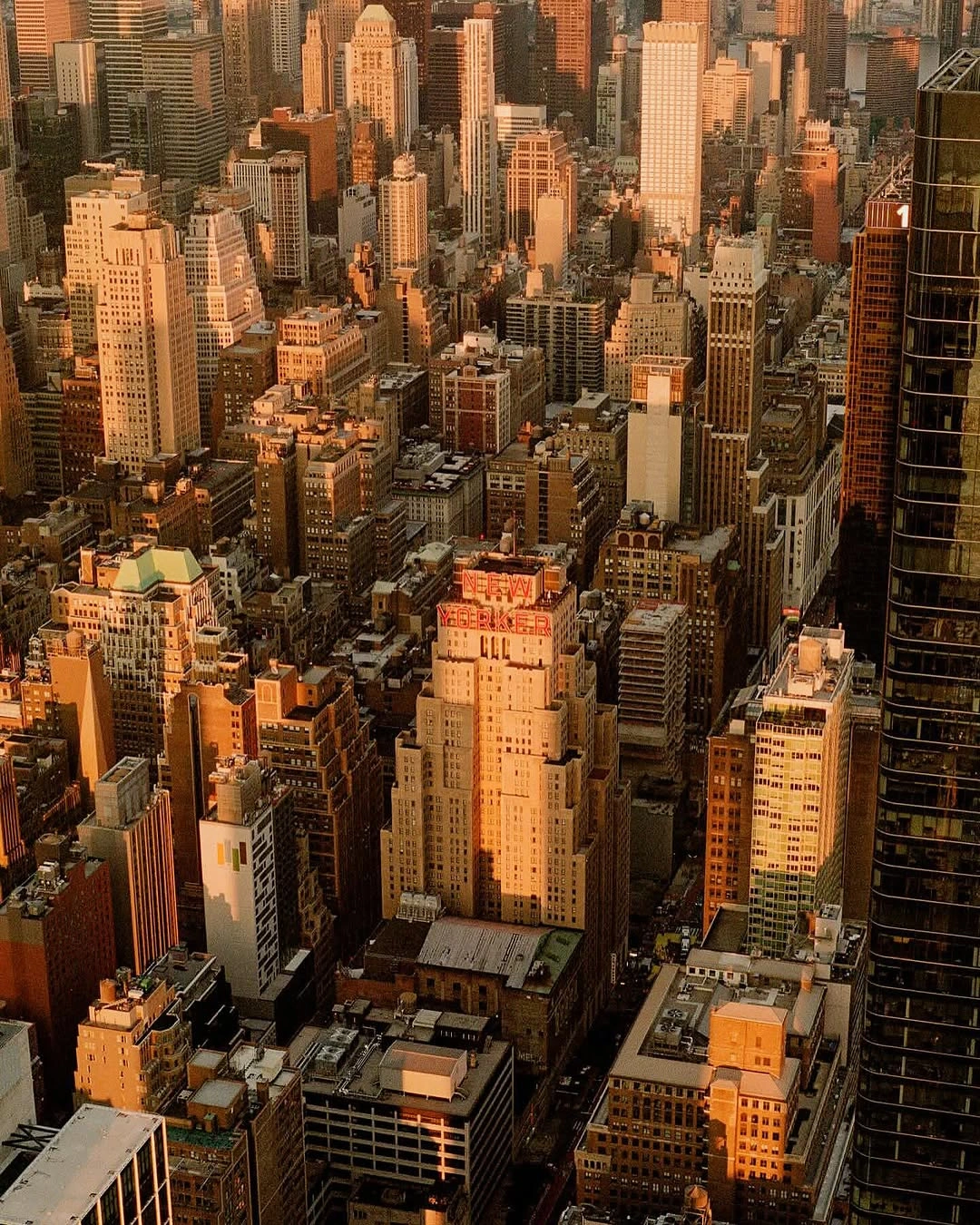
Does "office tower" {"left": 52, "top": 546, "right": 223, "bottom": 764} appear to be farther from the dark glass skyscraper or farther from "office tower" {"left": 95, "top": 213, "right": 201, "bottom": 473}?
the dark glass skyscraper

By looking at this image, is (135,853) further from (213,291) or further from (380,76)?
(380,76)

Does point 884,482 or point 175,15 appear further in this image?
point 175,15

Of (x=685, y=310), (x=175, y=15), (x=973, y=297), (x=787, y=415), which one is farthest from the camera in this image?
(x=175, y=15)

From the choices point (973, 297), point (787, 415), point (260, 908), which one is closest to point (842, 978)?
point (260, 908)

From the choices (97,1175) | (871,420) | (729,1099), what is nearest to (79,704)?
(729,1099)

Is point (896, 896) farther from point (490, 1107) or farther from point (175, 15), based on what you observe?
point (175, 15)

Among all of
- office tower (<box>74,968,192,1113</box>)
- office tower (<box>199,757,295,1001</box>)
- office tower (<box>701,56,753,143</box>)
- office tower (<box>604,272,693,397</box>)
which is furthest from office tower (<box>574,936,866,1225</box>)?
office tower (<box>701,56,753,143</box>)
